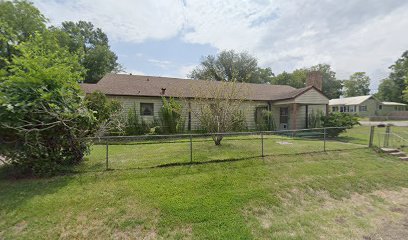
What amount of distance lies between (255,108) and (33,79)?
14617 millimetres

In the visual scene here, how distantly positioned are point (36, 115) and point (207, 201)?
4833 millimetres

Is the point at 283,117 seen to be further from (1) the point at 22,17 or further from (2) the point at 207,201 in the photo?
(1) the point at 22,17

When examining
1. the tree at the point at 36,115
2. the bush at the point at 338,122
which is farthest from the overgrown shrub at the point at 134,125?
the bush at the point at 338,122

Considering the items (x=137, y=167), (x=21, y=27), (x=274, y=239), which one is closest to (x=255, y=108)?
(x=137, y=167)

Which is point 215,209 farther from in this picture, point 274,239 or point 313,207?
point 313,207

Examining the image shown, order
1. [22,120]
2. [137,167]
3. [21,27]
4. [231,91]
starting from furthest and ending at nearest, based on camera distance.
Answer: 1. [21,27]
2. [231,91]
3. [137,167]
4. [22,120]

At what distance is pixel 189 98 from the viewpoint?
15156 mm

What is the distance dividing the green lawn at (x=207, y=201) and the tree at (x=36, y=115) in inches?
26.0

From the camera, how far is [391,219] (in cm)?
454

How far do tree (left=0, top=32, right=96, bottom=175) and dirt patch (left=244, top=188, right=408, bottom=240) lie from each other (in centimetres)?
522

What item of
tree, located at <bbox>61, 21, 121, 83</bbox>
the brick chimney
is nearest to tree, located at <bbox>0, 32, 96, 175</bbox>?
the brick chimney

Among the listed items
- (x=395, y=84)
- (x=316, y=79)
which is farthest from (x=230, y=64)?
(x=395, y=84)

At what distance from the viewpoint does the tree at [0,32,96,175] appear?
511 centimetres

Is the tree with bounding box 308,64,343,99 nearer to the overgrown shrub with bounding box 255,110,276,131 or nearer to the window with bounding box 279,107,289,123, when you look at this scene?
the window with bounding box 279,107,289,123
